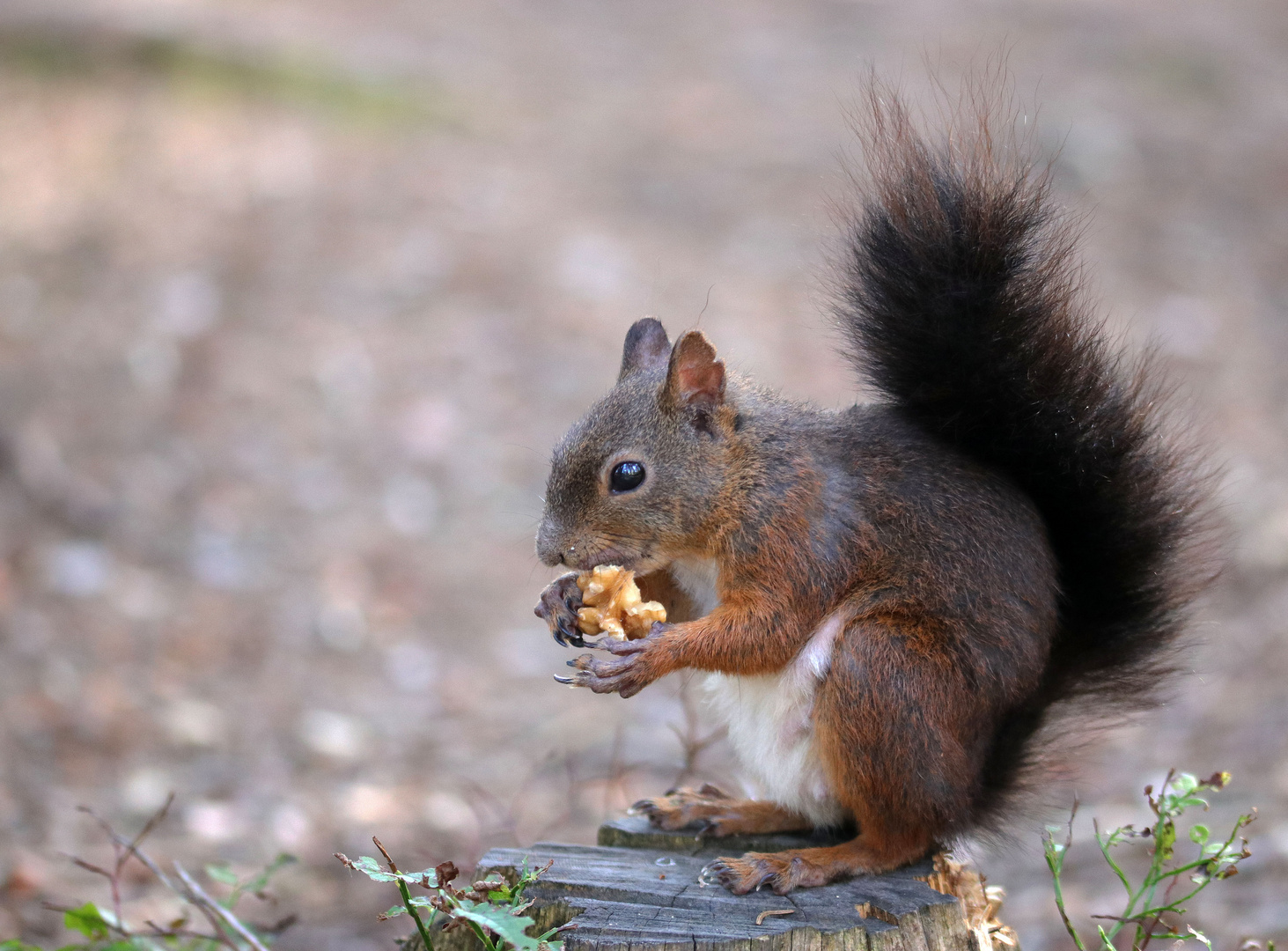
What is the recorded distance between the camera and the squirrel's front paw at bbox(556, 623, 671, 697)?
2.06 meters

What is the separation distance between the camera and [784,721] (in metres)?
2.15

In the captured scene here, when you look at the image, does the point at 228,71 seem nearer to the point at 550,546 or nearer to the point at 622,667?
the point at 550,546

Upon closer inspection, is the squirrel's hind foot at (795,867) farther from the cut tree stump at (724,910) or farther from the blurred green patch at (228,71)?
the blurred green patch at (228,71)

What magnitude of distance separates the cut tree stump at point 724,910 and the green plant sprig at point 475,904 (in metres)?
0.09

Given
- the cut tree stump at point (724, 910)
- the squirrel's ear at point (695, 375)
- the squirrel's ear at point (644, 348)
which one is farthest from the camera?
the squirrel's ear at point (644, 348)

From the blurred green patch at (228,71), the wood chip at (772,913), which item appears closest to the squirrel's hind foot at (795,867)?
the wood chip at (772,913)

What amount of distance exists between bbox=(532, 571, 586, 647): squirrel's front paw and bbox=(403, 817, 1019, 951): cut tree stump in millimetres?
383

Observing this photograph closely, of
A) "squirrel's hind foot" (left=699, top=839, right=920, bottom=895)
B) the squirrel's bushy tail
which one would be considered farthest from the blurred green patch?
"squirrel's hind foot" (left=699, top=839, right=920, bottom=895)

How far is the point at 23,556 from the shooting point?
4.58 m

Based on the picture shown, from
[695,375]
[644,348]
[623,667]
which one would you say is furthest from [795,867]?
[644,348]

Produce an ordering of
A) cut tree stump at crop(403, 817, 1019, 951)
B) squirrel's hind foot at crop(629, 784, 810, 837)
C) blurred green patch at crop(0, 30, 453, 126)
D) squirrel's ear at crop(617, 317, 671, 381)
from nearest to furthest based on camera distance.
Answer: cut tree stump at crop(403, 817, 1019, 951) < squirrel's hind foot at crop(629, 784, 810, 837) < squirrel's ear at crop(617, 317, 671, 381) < blurred green patch at crop(0, 30, 453, 126)

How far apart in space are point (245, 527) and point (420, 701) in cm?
120

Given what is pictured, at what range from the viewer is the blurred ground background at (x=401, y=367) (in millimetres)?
3879

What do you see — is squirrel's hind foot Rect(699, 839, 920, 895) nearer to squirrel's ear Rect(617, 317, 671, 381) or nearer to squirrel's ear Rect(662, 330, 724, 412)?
squirrel's ear Rect(662, 330, 724, 412)
